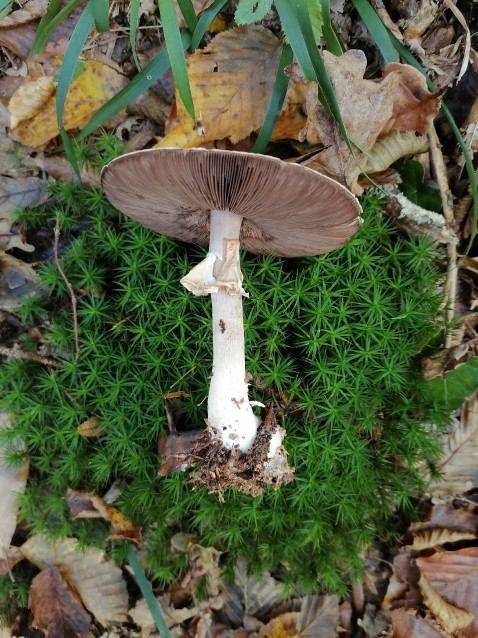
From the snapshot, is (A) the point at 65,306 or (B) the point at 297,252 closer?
(B) the point at 297,252

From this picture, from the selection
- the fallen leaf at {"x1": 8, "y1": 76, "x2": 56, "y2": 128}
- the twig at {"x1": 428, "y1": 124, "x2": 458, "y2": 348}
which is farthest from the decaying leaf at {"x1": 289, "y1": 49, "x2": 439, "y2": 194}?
the fallen leaf at {"x1": 8, "y1": 76, "x2": 56, "y2": 128}

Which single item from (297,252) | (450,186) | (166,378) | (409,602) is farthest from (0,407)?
(450,186)

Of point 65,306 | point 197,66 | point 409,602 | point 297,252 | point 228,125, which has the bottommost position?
point 409,602

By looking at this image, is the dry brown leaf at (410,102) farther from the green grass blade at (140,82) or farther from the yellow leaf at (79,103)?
the yellow leaf at (79,103)

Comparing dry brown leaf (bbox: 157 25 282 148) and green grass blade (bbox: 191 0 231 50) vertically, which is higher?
green grass blade (bbox: 191 0 231 50)

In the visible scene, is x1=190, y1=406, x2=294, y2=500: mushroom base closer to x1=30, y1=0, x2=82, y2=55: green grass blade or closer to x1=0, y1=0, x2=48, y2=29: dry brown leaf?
x1=30, y1=0, x2=82, y2=55: green grass blade

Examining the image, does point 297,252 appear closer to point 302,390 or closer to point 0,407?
point 302,390

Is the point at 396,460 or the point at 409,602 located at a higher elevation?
the point at 396,460
